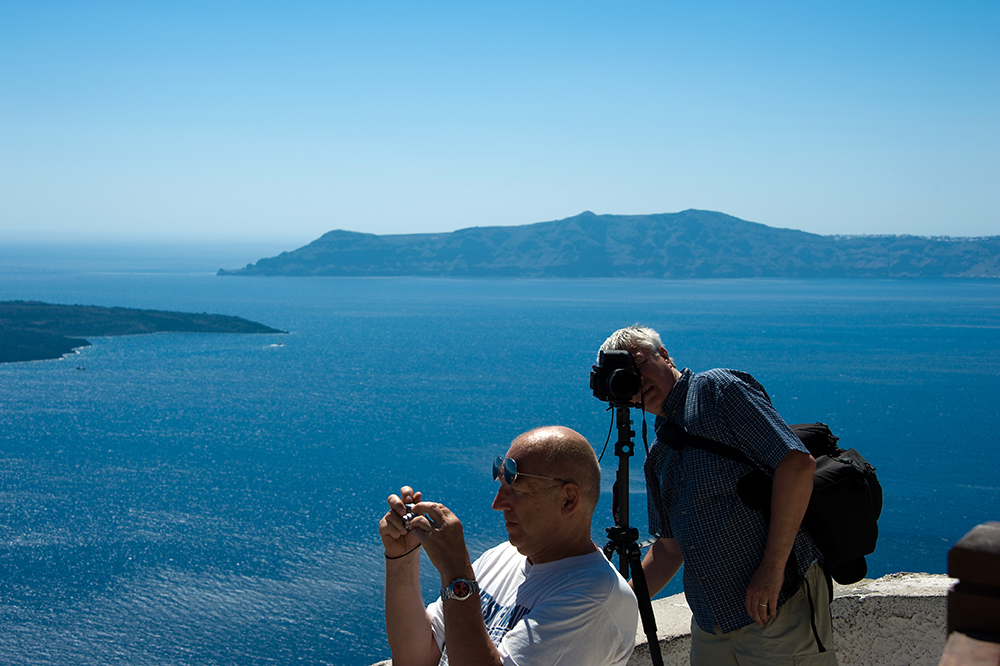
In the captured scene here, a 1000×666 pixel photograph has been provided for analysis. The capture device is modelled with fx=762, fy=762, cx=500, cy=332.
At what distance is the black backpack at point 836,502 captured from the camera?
2.03 metres

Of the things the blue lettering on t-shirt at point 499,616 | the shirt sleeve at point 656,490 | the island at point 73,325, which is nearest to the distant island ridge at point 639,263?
the island at point 73,325

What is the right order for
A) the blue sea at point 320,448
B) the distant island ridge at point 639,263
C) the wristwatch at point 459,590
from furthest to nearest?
the distant island ridge at point 639,263, the blue sea at point 320,448, the wristwatch at point 459,590

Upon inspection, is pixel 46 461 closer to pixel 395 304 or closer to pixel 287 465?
pixel 287 465

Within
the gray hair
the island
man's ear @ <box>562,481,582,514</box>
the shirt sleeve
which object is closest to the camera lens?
the gray hair

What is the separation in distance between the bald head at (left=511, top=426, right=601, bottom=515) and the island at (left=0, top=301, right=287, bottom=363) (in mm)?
83646

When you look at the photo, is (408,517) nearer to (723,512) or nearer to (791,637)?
(723,512)

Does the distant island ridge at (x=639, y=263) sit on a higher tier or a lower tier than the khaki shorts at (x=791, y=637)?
higher

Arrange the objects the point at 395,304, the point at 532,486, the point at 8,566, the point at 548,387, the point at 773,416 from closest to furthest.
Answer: the point at 532,486
the point at 773,416
the point at 8,566
the point at 548,387
the point at 395,304

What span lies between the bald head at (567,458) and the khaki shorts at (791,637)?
2.17ft

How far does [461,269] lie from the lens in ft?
632

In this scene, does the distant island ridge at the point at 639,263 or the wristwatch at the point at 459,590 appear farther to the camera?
the distant island ridge at the point at 639,263

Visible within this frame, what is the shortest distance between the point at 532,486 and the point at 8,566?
1364 inches

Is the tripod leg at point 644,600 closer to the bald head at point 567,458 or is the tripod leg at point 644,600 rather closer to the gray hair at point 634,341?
the bald head at point 567,458

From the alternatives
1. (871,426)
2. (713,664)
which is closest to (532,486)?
(713,664)
